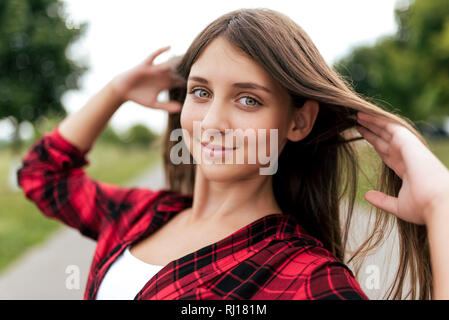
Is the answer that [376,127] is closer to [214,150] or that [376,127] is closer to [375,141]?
[375,141]

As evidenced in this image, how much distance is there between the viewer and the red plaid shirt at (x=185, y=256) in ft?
4.83

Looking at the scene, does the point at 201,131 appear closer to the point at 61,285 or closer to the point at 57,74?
the point at 61,285

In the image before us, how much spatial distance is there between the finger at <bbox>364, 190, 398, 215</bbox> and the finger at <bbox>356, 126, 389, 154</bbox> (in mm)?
154

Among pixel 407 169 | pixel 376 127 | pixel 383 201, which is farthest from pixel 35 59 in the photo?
pixel 407 169

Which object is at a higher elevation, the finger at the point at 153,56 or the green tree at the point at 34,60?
the green tree at the point at 34,60

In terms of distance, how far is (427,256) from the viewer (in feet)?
5.25

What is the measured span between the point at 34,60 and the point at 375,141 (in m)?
13.4

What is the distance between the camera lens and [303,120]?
72.0 inches

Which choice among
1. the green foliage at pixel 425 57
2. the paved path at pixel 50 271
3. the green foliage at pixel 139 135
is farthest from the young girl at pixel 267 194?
the green foliage at pixel 139 135

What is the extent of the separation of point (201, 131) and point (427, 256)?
0.92 meters

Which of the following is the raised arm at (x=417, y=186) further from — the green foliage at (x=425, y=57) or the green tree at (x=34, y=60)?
the green foliage at (x=425, y=57)

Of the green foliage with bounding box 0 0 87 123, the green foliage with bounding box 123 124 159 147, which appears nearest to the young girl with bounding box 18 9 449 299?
the green foliage with bounding box 0 0 87 123

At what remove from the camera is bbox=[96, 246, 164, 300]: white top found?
1.69 metres
